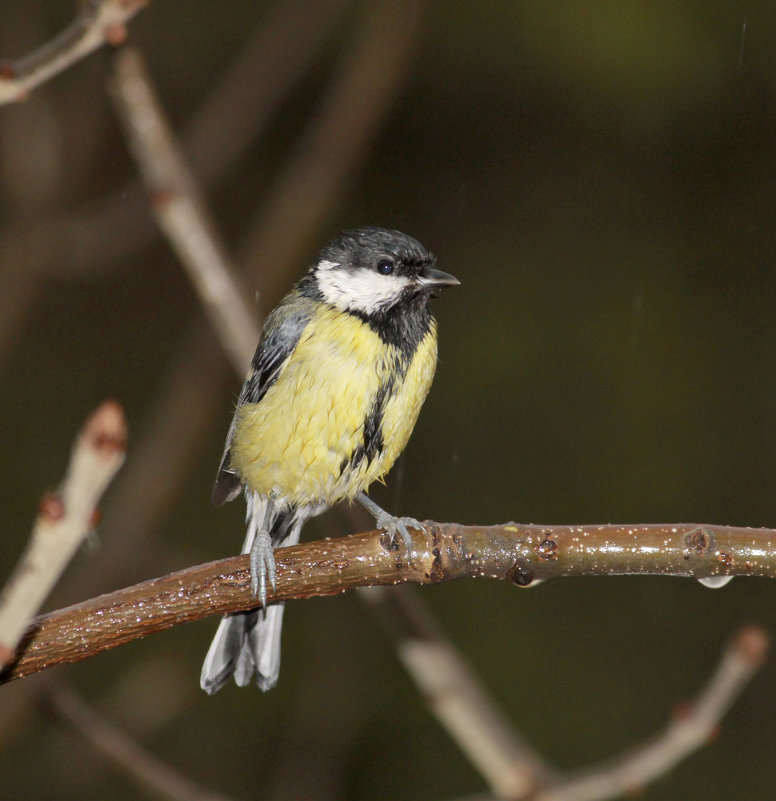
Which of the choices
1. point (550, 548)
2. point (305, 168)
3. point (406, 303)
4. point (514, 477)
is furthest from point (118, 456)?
point (514, 477)

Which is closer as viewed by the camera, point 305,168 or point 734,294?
point 305,168

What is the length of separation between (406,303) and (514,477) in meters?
2.53

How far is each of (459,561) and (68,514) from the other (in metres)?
1.17

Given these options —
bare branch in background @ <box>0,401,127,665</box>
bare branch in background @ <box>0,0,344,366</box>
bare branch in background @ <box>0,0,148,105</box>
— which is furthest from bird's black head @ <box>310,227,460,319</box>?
bare branch in background @ <box>0,401,127,665</box>

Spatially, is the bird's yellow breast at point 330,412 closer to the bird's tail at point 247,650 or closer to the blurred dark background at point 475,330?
the bird's tail at point 247,650

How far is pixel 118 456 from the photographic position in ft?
1.95

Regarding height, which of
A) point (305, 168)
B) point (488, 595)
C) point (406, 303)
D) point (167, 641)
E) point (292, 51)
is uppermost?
point (292, 51)

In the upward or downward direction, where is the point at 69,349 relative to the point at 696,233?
upward

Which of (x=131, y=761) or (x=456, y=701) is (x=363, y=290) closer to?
(x=456, y=701)

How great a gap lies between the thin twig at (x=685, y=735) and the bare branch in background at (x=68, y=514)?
1295mm

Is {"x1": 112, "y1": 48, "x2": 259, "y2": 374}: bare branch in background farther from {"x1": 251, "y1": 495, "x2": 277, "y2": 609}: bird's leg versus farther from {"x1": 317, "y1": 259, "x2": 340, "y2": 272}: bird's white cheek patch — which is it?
{"x1": 251, "y1": 495, "x2": 277, "y2": 609}: bird's leg

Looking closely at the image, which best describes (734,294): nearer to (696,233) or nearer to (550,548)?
(696,233)

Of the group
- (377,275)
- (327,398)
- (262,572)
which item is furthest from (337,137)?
(262,572)

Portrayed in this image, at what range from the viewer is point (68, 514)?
0.62 metres
